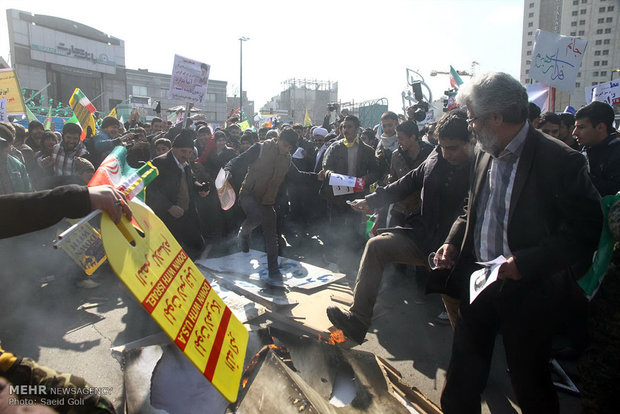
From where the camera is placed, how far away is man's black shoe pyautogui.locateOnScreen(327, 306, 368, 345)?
10.6 ft

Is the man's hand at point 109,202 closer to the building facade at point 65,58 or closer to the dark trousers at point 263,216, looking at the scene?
the dark trousers at point 263,216

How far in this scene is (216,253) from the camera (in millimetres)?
6742

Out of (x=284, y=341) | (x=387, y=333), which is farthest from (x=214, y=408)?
(x=387, y=333)

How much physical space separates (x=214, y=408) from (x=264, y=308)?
161 centimetres

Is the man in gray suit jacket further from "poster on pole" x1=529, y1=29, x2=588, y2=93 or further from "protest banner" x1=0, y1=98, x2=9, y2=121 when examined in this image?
"protest banner" x1=0, y1=98, x2=9, y2=121

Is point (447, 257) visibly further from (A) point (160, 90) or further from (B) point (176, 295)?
(A) point (160, 90)

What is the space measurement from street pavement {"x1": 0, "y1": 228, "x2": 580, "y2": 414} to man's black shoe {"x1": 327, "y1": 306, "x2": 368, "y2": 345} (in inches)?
19.7

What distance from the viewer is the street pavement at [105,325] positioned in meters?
3.22

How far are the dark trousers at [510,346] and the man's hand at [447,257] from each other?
1.03 feet

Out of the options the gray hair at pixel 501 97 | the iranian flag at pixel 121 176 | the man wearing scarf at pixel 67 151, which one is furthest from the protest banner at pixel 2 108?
the gray hair at pixel 501 97

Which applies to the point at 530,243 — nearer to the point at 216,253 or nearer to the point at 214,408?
the point at 214,408

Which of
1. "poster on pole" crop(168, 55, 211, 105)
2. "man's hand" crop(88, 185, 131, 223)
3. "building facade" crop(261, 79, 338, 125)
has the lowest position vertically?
"man's hand" crop(88, 185, 131, 223)

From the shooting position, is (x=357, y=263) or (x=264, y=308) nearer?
(x=264, y=308)

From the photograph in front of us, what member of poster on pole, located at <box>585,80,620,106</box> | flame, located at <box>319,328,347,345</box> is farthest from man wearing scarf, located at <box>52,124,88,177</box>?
poster on pole, located at <box>585,80,620,106</box>
